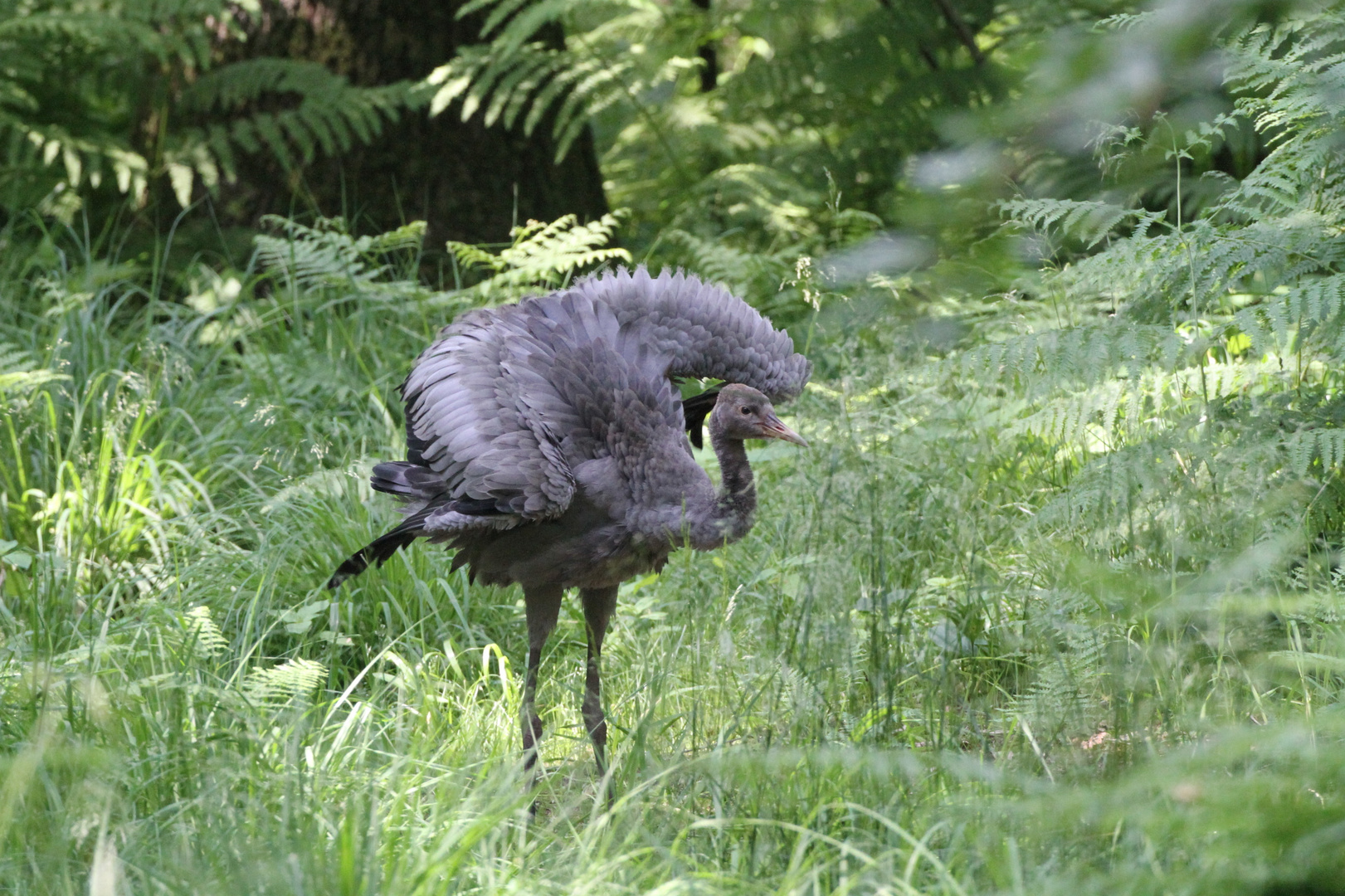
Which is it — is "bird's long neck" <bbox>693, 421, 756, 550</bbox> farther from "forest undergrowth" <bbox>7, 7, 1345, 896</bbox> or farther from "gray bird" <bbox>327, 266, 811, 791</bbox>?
"forest undergrowth" <bbox>7, 7, 1345, 896</bbox>

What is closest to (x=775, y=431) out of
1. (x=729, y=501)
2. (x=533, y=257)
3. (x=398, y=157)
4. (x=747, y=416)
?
(x=747, y=416)

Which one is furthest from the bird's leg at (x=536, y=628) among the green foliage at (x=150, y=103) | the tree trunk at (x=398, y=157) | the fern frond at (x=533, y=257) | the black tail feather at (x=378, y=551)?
the tree trunk at (x=398, y=157)

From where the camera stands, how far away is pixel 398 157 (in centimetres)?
712

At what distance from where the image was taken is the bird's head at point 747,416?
3508mm

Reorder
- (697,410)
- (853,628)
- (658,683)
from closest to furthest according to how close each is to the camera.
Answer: (658,683), (853,628), (697,410)

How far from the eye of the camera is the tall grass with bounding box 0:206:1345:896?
7.72ft

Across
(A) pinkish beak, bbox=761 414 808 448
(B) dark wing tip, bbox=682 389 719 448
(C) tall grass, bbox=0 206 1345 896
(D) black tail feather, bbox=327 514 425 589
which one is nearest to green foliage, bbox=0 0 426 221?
(C) tall grass, bbox=0 206 1345 896

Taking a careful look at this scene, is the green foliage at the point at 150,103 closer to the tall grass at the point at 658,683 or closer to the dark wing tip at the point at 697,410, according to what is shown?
the tall grass at the point at 658,683

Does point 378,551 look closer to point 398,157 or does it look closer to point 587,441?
point 587,441

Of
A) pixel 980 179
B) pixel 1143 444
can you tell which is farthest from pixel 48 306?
pixel 980 179

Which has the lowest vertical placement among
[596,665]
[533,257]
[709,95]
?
[596,665]

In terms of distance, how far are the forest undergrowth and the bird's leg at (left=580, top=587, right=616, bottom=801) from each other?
0.06 meters

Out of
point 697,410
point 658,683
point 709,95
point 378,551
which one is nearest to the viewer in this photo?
point 658,683

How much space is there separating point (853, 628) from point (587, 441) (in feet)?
2.92
